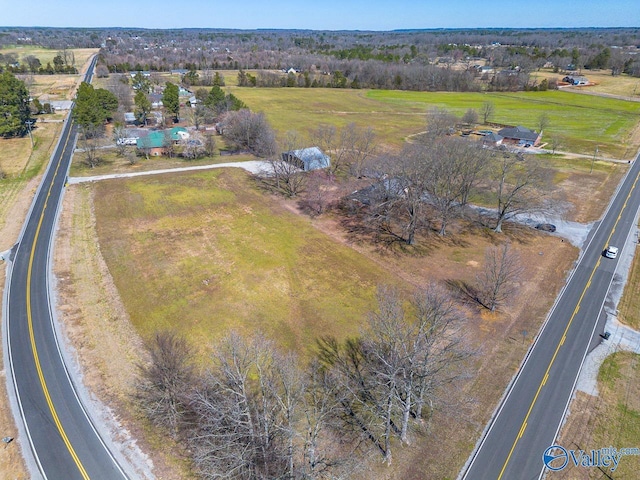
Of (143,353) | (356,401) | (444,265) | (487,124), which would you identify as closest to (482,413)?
(356,401)

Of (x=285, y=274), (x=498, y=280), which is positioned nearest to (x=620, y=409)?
(x=498, y=280)

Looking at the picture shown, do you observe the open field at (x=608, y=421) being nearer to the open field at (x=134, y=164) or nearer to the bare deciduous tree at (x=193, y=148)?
the open field at (x=134, y=164)

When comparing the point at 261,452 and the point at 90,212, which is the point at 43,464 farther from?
the point at 90,212

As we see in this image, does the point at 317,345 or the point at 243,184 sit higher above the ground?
the point at 243,184

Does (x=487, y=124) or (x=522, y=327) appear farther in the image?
(x=487, y=124)

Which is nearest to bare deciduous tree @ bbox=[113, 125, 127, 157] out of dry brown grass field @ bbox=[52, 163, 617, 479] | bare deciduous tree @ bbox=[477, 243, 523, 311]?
dry brown grass field @ bbox=[52, 163, 617, 479]
